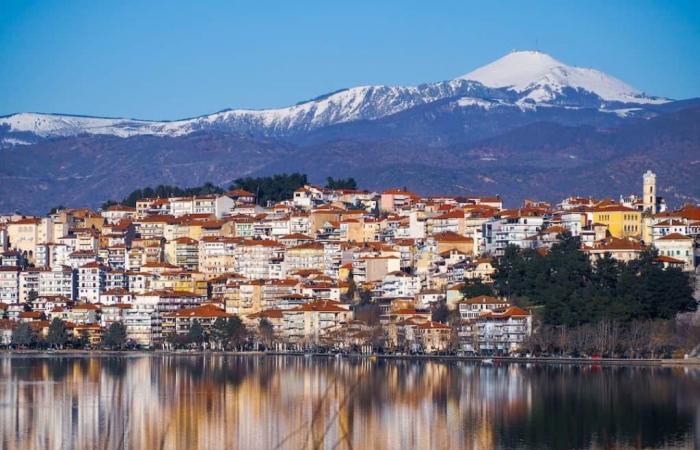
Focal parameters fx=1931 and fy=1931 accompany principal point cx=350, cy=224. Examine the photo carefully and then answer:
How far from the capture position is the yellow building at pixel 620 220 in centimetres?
7688

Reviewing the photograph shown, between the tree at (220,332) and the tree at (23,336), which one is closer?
the tree at (220,332)

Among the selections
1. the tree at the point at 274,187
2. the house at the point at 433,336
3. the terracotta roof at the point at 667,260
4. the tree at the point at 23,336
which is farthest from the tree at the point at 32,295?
the terracotta roof at the point at 667,260

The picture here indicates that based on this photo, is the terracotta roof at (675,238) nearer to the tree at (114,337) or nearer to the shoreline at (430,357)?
the shoreline at (430,357)

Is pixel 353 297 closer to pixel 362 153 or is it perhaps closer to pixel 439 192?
pixel 439 192

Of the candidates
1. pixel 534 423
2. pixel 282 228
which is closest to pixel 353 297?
pixel 282 228

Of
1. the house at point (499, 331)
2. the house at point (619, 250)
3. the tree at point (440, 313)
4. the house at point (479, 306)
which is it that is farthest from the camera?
the tree at point (440, 313)

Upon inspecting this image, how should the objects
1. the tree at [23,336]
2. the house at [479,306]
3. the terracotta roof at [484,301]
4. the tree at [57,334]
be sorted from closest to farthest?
the house at [479,306] < the terracotta roof at [484,301] < the tree at [57,334] < the tree at [23,336]

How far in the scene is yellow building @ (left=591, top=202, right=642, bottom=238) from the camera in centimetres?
7688

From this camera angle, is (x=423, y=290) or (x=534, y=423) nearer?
(x=534, y=423)

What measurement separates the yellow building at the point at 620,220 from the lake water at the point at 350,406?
14.5 metres

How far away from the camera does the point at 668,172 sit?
524 feet

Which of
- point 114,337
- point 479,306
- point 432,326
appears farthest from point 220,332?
point 479,306

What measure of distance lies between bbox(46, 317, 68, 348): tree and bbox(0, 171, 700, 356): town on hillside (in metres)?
0.08

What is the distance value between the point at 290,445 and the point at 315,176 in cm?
14037
